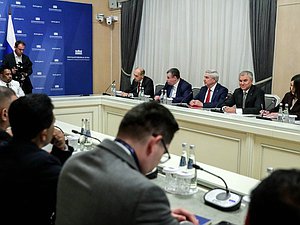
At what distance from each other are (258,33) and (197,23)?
126 cm

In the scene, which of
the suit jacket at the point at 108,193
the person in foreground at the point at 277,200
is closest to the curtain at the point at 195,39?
the suit jacket at the point at 108,193

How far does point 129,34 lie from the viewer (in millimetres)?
7703

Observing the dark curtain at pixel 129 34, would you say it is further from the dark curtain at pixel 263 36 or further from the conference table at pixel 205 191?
the conference table at pixel 205 191

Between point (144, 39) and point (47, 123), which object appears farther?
point (144, 39)

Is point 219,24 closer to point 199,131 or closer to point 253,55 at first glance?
point 253,55

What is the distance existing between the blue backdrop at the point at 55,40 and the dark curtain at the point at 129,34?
2.37 feet

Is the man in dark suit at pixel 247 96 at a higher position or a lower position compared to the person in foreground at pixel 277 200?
lower

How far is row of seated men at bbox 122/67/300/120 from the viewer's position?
13.7 ft

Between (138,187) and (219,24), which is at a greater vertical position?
(219,24)

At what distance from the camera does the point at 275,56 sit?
5332 millimetres

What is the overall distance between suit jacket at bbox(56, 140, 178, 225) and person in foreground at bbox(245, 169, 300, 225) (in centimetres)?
31

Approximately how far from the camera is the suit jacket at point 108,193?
3.19 ft

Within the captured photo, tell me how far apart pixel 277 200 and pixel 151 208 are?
373 millimetres

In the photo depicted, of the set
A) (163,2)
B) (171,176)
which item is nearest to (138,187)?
(171,176)
